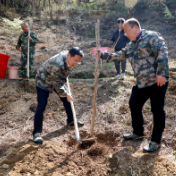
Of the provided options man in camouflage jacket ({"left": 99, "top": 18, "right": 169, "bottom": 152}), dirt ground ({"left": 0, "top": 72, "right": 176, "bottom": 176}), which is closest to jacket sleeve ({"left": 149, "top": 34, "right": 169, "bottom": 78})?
man in camouflage jacket ({"left": 99, "top": 18, "right": 169, "bottom": 152})

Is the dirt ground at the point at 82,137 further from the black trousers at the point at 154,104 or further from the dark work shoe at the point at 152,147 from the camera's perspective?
the black trousers at the point at 154,104

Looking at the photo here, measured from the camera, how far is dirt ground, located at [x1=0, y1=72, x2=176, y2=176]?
2635mm

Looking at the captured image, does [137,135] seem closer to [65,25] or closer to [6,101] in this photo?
[6,101]

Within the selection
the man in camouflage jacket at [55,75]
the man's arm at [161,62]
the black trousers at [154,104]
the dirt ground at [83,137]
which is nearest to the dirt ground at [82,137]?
the dirt ground at [83,137]

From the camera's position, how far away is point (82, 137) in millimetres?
3670

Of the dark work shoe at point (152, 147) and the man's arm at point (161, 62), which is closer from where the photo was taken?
the man's arm at point (161, 62)

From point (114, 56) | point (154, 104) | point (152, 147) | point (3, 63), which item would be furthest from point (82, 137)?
point (3, 63)

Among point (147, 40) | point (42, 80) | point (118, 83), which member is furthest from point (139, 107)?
point (118, 83)

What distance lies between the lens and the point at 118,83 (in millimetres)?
5652

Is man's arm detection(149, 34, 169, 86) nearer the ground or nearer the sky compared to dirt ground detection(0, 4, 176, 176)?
nearer the sky

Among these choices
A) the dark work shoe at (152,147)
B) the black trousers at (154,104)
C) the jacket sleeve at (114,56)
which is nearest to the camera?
the black trousers at (154,104)

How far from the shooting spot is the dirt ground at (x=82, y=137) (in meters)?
2.63

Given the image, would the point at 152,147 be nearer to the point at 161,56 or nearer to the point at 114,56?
the point at 161,56

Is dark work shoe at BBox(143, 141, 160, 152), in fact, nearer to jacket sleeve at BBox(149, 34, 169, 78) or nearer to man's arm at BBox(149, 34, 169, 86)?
man's arm at BBox(149, 34, 169, 86)
